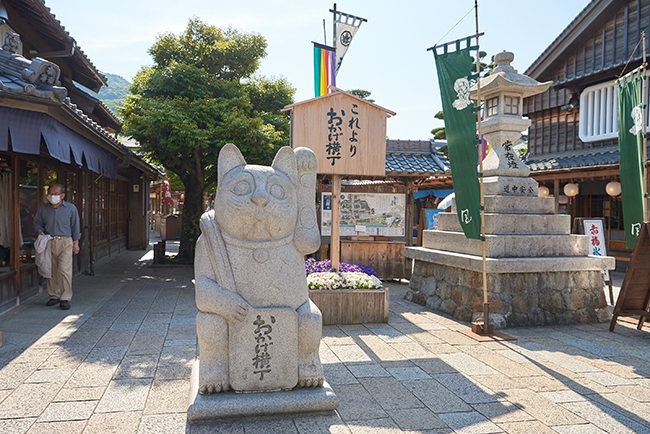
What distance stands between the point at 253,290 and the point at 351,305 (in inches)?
117

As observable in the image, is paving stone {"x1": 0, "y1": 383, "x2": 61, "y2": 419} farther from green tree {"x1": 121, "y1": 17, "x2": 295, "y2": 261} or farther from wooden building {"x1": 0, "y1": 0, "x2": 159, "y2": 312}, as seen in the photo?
green tree {"x1": 121, "y1": 17, "x2": 295, "y2": 261}

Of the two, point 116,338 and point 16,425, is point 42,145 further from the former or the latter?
point 16,425

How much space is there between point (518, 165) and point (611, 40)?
27.4 feet

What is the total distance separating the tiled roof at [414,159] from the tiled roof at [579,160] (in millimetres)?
3464

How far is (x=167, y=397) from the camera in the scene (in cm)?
375

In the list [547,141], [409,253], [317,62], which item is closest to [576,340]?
[409,253]

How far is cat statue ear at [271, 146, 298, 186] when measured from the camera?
12.5 feet

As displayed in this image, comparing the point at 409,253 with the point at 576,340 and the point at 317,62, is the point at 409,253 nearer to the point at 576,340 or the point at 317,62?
the point at 576,340

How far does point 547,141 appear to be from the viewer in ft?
48.7

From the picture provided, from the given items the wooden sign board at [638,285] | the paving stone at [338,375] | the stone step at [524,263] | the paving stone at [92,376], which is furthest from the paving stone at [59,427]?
the wooden sign board at [638,285]

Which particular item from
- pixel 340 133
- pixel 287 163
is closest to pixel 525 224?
pixel 340 133

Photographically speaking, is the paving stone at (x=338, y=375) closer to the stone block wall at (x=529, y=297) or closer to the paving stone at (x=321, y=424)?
the paving stone at (x=321, y=424)

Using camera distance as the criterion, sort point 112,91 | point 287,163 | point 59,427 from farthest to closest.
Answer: point 112,91
point 287,163
point 59,427

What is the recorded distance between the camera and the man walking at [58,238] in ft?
22.6
